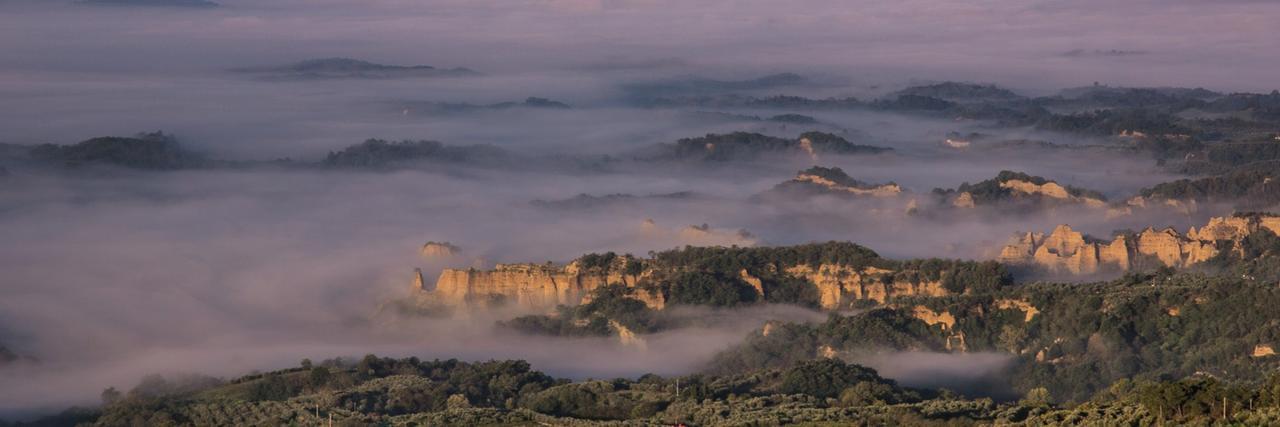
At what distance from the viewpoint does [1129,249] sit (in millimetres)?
82188

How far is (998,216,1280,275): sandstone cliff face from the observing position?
81375 mm

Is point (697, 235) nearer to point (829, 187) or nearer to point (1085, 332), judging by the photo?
point (829, 187)

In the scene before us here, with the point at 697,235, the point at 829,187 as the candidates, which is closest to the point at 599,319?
the point at 697,235

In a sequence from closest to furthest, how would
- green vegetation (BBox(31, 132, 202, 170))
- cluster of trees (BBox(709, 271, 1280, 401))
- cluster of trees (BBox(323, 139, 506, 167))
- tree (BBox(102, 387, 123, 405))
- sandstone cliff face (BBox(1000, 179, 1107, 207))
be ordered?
1. tree (BBox(102, 387, 123, 405))
2. cluster of trees (BBox(709, 271, 1280, 401))
3. sandstone cliff face (BBox(1000, 179, 1107, 207))
4. green vegetation (BBox(31, 132, 202, 170))
5. cluster of trees (BBox(323, 139, 506, 167))

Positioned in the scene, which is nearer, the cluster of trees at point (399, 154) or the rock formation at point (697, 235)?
the rock formation at point (697, 235)

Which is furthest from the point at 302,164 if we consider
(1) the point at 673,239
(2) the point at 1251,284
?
(2) the point at 1251,284

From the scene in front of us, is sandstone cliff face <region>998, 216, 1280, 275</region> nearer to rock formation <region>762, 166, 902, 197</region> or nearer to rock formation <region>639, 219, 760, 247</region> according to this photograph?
rock formation <region>639, 219, 760, 247</region>

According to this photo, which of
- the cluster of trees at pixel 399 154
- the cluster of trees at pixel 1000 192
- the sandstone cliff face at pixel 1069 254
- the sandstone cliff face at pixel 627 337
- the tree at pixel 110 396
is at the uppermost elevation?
the sandstone cliff face at pixel 1069 254

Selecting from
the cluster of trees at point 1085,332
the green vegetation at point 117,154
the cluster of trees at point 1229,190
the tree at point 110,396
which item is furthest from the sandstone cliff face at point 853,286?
the green vegetation at point 117,154

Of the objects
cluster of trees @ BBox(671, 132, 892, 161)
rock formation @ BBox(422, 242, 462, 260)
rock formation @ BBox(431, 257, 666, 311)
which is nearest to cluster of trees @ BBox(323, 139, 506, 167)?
cluster of trees @ BBox(671, 132, 892, 161)

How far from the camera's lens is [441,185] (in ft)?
458

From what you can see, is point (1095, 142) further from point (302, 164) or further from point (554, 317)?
point (554, 317)

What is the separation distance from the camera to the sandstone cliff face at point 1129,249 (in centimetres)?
8138

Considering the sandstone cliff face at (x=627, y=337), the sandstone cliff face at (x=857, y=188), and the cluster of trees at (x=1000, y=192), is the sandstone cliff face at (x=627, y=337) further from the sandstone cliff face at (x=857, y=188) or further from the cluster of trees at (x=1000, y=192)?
the sandstone cliff face at (x=857, y=188)
